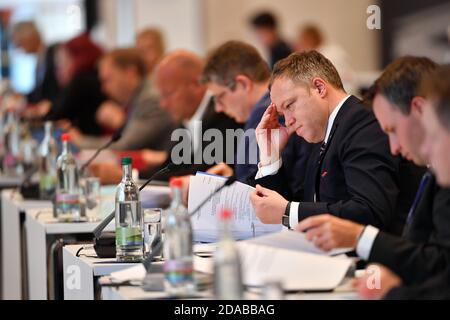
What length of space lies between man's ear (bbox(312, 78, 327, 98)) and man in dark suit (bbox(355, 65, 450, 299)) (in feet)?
2.77

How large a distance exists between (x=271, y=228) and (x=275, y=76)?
0.45 m

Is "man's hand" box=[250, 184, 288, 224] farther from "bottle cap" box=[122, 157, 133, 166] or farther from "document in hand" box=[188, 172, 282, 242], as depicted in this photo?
"bottle cap" box=[122, 157, 133, 166]

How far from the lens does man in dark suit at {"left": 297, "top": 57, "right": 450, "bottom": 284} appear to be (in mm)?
2100

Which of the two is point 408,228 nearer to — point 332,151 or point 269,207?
point 269,207

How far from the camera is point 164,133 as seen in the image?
6.00m

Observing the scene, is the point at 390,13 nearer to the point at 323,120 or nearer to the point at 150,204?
the point at 150,204

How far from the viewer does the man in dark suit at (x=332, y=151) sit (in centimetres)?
275

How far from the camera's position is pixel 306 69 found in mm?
2867

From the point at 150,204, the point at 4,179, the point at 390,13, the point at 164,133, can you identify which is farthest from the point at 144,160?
the point at 390,13

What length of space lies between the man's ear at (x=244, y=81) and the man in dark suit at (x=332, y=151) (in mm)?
823

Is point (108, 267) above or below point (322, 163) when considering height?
below

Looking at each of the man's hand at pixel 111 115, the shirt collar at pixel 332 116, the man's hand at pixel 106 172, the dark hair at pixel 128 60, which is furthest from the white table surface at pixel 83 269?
the man's hand at pixel 111 115

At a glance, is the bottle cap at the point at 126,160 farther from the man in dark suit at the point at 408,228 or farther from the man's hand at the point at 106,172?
the man's hand at the point at 106,172

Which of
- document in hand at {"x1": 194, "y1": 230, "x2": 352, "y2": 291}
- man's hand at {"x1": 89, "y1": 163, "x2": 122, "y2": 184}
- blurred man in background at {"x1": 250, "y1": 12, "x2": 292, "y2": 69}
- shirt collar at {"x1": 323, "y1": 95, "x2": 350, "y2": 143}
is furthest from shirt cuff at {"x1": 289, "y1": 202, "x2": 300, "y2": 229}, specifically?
blurred man in background at {"x1": 250, "y1": 12, "x2": 292, "y2": 69}
